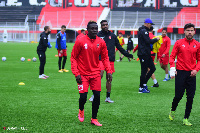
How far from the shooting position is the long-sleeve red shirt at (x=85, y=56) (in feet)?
20.9

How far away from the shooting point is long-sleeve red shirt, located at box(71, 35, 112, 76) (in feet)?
20.9

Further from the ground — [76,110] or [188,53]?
[188,53]

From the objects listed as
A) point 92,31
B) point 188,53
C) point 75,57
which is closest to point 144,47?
point 188,53

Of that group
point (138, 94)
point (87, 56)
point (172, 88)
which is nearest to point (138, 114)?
point (87, 56)

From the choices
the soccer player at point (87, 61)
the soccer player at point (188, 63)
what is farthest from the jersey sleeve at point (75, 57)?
the soccer player at point (188, 63)

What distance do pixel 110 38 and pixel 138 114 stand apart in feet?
7.64

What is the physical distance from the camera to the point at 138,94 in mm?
10477

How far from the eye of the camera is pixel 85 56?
21.0ft

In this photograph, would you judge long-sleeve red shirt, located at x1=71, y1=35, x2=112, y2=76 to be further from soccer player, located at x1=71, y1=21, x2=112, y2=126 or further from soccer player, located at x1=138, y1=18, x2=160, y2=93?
soccer player, located at x1=138, y1=18, x2=160, y2=93

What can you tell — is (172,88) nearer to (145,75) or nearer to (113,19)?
(145,75)

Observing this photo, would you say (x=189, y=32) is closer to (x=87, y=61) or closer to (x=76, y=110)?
(x=87, y=61)

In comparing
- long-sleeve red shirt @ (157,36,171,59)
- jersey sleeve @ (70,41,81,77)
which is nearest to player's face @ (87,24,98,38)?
jersey sleeve @ (70,41,81,77)

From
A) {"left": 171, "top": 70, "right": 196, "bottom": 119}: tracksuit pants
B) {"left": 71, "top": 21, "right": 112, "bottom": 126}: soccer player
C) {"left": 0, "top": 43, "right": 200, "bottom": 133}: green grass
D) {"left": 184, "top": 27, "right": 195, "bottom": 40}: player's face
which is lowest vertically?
{"left": 0, "top": 43, "right": 200, "bottom": 133}: green grass

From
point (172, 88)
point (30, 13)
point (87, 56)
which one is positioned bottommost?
point (172, 88)
